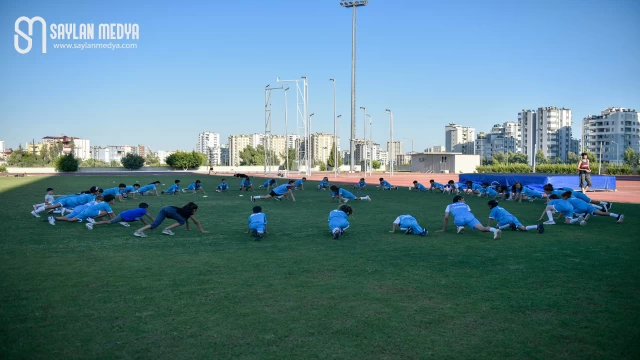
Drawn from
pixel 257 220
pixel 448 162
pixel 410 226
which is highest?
pixel 448 162

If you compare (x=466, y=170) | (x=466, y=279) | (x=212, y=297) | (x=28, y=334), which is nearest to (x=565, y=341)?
(x=466, y=279)

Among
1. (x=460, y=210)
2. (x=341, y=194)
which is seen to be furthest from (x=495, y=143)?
(x=460, y=210)

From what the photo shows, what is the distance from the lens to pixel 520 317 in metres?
5.36

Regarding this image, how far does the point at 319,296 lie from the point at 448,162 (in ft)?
228

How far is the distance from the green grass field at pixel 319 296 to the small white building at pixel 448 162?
62244 mm

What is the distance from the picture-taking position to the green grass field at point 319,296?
14.9 ft

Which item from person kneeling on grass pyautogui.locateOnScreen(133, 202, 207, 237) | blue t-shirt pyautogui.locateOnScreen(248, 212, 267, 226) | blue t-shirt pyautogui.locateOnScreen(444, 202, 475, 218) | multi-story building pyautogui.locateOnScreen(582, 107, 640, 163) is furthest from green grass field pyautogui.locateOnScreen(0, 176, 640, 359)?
multi-story building pyautogui.locateOnScreen(582, 107, 640, 163)

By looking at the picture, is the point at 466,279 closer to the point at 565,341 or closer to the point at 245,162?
the point at 565,341

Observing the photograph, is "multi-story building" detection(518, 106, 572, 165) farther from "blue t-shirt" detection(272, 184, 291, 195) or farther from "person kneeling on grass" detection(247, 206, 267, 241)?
"person kneeling on grass" detection(247, 206, 267, 241)

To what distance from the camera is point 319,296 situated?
6.15 metres

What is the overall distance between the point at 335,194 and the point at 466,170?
190ft

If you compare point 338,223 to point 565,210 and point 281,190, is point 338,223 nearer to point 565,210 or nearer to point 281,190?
point 565,210

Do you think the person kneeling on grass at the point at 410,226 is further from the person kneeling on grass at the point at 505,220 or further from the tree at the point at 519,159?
the tree at the point at 519,159

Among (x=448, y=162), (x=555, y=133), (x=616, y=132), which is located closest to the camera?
(x=448, y=162)
